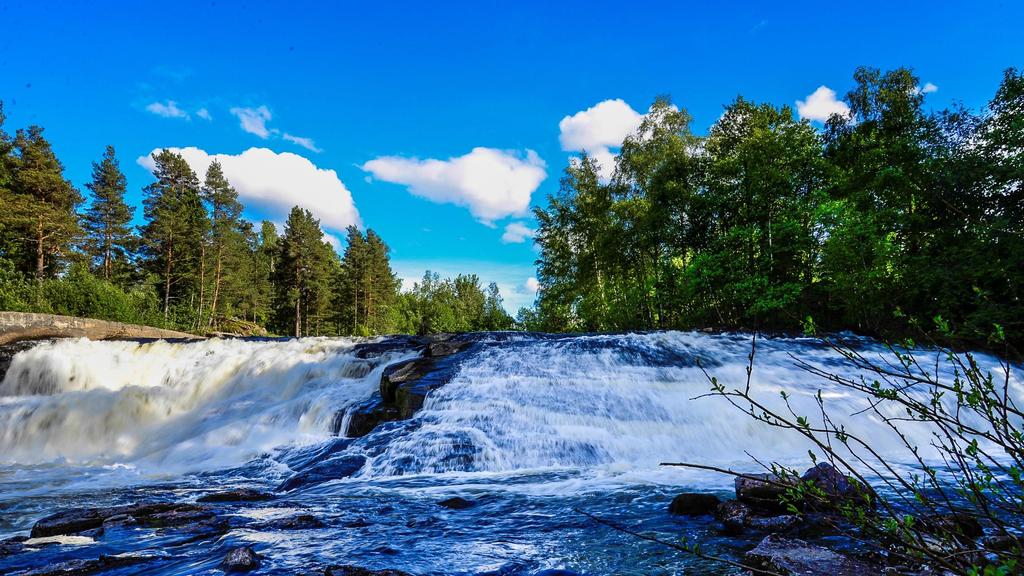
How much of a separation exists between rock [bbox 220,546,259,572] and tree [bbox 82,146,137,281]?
47375mm

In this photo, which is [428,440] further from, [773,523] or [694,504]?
[773,523]

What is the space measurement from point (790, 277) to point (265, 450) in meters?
22.1

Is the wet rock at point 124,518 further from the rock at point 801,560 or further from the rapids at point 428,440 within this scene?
→ the rock at point 801,560

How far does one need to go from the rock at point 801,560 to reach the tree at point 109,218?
5072cm

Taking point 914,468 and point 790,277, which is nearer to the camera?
point 914,468

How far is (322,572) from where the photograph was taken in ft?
12.6

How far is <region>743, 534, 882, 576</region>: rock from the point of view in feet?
11.0

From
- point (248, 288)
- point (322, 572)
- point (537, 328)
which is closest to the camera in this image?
point (322, 572)

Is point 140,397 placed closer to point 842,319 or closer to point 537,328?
point 842,319

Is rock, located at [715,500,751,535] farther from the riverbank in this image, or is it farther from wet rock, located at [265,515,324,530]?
the riverbank

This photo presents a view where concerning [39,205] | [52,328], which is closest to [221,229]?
[39,205]

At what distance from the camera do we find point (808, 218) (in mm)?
20984

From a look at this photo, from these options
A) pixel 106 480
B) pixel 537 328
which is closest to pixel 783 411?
pixel 106 480

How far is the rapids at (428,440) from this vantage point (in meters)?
4.61
